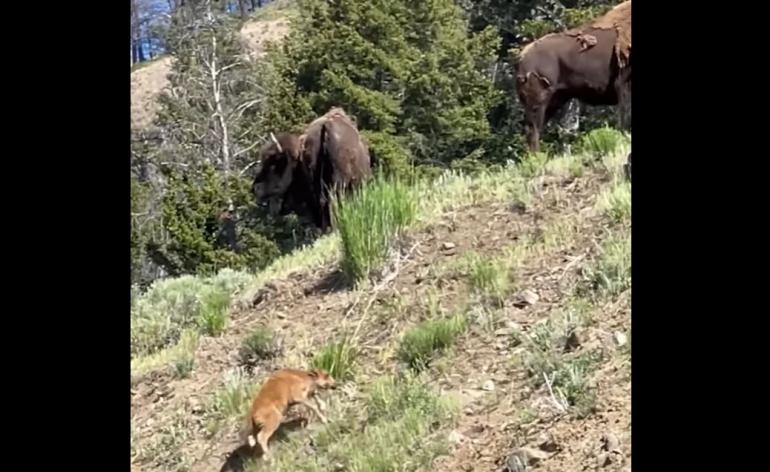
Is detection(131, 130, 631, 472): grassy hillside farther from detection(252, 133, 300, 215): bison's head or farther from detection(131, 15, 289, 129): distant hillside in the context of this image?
detection(131, 15, 289, 129): distant hillside

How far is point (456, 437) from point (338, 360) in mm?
1256

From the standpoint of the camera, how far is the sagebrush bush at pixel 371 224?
7227 millimetres

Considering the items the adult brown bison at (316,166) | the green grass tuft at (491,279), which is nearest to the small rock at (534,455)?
the green grass tuft at (491,279)

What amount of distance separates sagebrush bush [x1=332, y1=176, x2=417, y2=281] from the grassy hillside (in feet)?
0.04

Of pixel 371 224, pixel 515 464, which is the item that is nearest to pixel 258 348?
pixel 371 224

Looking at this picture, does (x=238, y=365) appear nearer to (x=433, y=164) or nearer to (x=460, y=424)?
(x=460, y=424)

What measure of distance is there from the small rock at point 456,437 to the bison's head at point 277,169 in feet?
24.4

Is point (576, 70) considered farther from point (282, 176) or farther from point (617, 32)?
point (282, 176)

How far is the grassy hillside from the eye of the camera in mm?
5137

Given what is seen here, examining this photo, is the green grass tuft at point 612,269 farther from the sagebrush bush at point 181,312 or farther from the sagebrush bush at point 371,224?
the sagebrush bush at point 181,312
